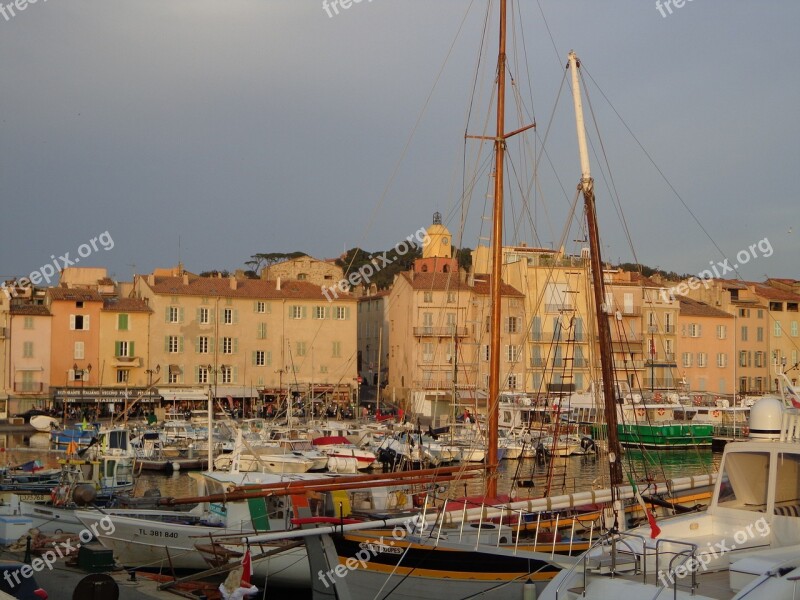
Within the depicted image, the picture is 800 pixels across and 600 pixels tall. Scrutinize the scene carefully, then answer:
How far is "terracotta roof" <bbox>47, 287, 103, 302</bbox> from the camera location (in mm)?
73562

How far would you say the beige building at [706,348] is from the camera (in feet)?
280

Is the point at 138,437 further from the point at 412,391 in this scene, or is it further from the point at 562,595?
the point at 562,595

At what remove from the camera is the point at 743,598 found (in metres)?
10.8

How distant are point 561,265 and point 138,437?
124ft

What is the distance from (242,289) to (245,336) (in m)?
3.80

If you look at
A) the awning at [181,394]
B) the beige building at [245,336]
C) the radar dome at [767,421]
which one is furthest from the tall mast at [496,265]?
the awning at [181,394]

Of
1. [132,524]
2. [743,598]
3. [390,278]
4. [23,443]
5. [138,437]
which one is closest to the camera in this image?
[743,598]

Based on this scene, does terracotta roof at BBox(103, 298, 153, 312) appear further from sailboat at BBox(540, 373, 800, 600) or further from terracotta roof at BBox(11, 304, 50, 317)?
sailboat at BBox(540, 373, 800, 600)

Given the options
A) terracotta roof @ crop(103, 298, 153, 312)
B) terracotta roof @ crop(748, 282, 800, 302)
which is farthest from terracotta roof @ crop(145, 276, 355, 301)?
terracotta roof @ crop(748, 282, 800, 302)

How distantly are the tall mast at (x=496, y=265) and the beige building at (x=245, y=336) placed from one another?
169ft

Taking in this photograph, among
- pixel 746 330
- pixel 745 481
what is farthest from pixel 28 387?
pixel 745 481

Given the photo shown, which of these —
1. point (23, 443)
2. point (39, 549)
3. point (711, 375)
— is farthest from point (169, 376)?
point (39, 549)

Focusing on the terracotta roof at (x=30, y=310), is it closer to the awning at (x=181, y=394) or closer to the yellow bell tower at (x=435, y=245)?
the awning at (x=181, y=394)

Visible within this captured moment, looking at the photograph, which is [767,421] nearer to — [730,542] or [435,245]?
[730,542]
